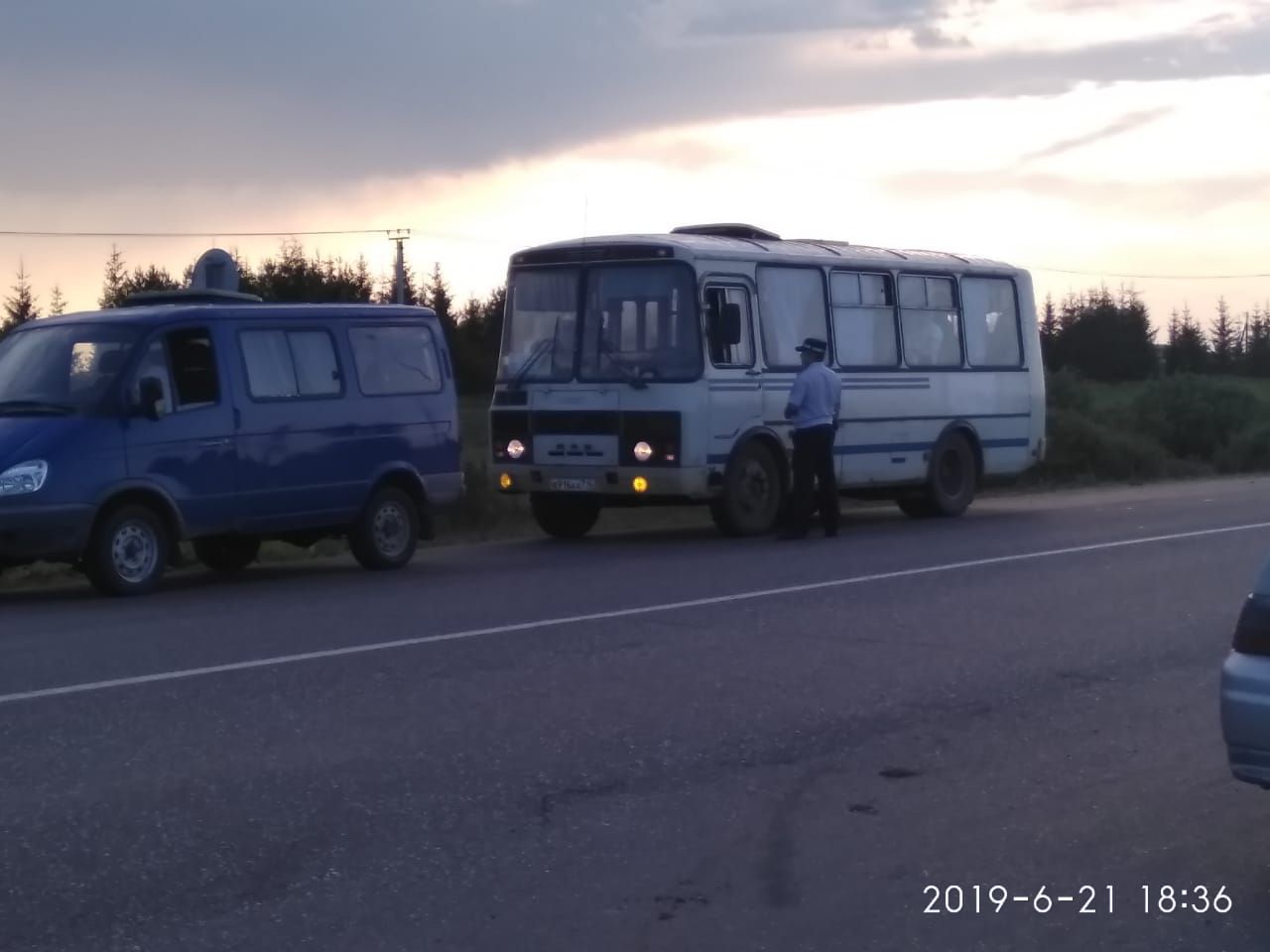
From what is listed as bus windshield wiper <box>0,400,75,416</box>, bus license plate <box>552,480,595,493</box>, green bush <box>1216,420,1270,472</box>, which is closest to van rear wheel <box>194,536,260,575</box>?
bus windshield wiper <box>0,400,75,416</box>

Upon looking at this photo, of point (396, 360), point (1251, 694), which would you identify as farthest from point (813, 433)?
point (1251, 694)

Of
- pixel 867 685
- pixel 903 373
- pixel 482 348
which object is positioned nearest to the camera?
pixel 867 685

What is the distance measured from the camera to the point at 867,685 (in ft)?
31.4

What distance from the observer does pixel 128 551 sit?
A: 524 inches

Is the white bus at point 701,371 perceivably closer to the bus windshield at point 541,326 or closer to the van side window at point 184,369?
the bus windshield at point 541,326

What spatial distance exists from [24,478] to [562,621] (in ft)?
13.0

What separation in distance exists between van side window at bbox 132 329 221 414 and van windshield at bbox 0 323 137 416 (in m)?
0.23

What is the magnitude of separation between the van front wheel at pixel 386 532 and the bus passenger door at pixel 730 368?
316 centimetres

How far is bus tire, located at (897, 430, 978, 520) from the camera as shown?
67.3 feet

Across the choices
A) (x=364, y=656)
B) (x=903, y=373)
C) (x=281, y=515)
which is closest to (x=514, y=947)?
(x=364, y=656)

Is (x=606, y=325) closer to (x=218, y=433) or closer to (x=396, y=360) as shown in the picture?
(x=396, y=360)

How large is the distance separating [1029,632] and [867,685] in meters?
2.18

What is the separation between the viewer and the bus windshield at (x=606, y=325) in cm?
1720

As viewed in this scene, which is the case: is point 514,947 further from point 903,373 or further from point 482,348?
point 482,348
